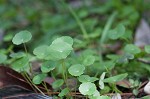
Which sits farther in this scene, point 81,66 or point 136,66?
point 136,66

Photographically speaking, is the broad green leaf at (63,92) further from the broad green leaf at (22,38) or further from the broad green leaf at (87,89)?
the broad green leaf at (22,38)

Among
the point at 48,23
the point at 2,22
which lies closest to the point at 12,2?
the point at 2,22

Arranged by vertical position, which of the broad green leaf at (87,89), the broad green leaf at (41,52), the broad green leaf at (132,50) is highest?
the broad green leaf at (132,50)

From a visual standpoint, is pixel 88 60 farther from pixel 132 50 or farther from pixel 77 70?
pixel 132 50

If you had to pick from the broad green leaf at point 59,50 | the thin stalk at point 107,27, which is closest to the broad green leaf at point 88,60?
the broad green leaf at point 59,50

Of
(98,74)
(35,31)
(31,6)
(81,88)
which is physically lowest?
(81,88)

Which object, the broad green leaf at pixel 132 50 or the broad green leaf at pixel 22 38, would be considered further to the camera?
the broad green leaf at pixel 132 50

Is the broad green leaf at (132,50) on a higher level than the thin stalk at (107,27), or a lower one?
lower

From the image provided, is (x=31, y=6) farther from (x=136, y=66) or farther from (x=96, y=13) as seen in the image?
(x=136, y=66)
